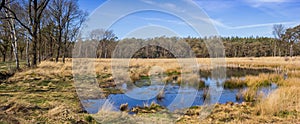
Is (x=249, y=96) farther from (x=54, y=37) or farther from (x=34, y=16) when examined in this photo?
(x=54, y=37)

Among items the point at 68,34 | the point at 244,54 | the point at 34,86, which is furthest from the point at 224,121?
the point at 244,54

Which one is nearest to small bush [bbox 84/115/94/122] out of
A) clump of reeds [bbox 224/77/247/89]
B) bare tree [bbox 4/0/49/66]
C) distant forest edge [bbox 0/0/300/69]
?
distant forest edge [bbox 0/0/300/69]

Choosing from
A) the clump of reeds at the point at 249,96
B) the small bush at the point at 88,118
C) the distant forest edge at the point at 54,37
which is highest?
the distant forest edge at the point at 54,37

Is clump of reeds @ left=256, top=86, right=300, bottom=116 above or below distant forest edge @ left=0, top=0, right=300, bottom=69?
below

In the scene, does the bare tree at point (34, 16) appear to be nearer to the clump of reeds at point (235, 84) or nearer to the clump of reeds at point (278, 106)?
the clump of reeds at point (235, 84)

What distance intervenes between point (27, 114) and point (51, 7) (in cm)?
2220

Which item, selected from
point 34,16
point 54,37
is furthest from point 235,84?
point 54,37

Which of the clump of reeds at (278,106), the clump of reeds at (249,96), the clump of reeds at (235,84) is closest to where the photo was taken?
the clump of reeds at (278,106)

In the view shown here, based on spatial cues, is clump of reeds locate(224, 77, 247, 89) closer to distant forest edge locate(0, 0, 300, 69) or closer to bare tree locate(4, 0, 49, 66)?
distant forest edge locate(0, 0, 300, 69)

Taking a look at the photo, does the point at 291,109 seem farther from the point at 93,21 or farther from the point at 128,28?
the point at 93,21

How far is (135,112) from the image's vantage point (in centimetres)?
717

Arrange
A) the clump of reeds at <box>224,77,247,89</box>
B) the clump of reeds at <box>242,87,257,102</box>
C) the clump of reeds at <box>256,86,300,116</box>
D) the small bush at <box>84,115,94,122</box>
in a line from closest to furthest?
the small bush at <box>84,115,94,122</box> < the clump of reeds at <box>256,86,300,116</box> < the clump of reeds at <box>242,87,257,102</box> < the clump of reeds at <box>224,77,247,89</box>

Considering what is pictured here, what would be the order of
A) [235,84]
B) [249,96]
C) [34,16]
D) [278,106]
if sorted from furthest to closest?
[34,16], [235,84], [249,96], [278,106]

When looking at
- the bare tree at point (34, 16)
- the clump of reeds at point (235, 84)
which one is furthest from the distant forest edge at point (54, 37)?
the clump of reeds at point (235, 84)
